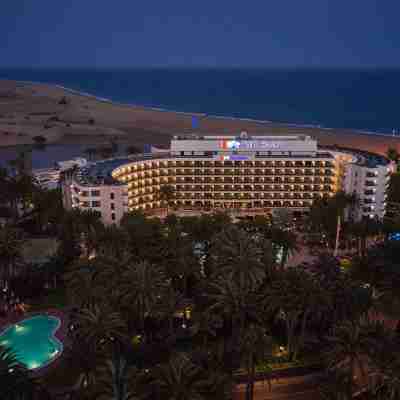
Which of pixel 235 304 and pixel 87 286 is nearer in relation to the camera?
pixel 235 304

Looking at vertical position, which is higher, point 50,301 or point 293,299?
point 293,299

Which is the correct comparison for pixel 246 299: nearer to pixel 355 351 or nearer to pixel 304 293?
pixel 304 293

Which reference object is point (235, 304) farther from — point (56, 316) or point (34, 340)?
point (56, 316)

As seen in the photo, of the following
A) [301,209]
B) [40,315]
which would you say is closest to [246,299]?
[40,315]

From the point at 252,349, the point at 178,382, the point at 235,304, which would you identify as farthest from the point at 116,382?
the point at 235,304

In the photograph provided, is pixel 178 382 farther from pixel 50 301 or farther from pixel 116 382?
pixel 50 301

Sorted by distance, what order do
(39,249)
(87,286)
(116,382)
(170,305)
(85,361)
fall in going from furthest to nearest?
1. (39,249)
2. (87,286)
3. (170,305)
4. (85,361)
5. (116,382)

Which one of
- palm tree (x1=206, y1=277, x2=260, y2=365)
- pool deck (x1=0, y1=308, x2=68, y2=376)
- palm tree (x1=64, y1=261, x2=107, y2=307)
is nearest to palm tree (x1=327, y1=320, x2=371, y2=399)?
palm tree (x1=206, y1=277, x2=260, y2=365)

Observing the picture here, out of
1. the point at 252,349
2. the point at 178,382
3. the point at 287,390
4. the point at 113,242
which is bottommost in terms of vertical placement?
the point at 287,390

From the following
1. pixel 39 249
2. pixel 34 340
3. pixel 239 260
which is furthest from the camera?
pixel 39 249
